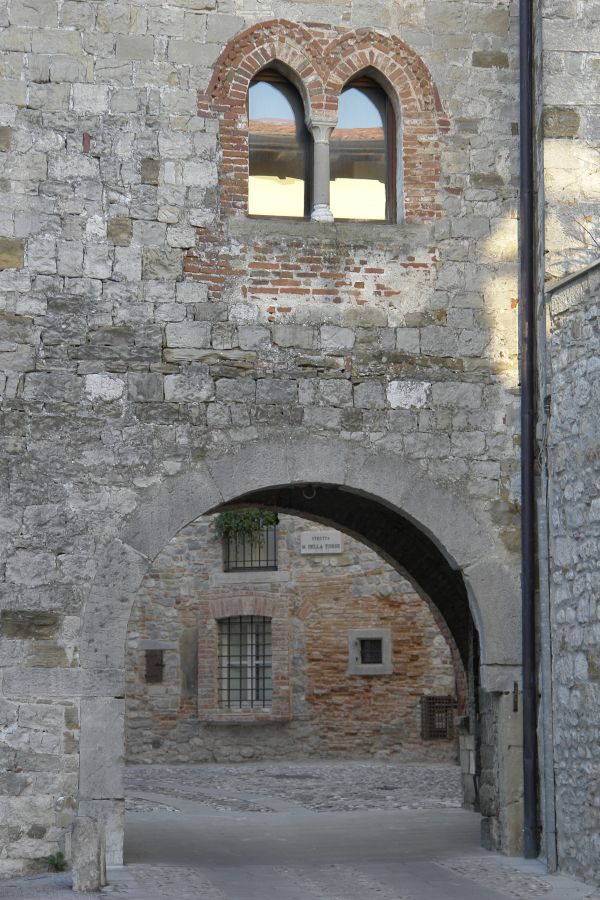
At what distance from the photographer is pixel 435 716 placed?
17719 mm

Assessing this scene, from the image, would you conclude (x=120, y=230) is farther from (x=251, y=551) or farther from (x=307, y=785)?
(x=251, y=551)

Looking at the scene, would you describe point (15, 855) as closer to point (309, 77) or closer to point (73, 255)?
point (73, 255)

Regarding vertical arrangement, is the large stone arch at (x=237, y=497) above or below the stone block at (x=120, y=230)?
below

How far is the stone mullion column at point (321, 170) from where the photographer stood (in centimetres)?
885

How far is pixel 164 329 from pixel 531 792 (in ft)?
11.6

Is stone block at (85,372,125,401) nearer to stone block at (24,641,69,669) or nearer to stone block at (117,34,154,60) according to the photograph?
stone block at (24,641,69,669)

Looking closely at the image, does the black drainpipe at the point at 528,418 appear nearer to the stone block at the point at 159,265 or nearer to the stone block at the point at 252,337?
the stone block at the point at 252,337

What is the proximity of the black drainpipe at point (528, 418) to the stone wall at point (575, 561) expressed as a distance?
17 centimetres

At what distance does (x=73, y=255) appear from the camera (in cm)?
844

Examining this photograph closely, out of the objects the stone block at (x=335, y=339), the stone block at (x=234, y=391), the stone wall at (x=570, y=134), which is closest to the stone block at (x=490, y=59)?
the stone wall at (x=570, y=134)

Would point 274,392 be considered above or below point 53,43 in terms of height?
below

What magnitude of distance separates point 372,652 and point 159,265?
33.7 feet

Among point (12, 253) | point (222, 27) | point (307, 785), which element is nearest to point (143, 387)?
point (12, 253)

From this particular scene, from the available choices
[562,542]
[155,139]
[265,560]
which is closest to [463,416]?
[562,542]
